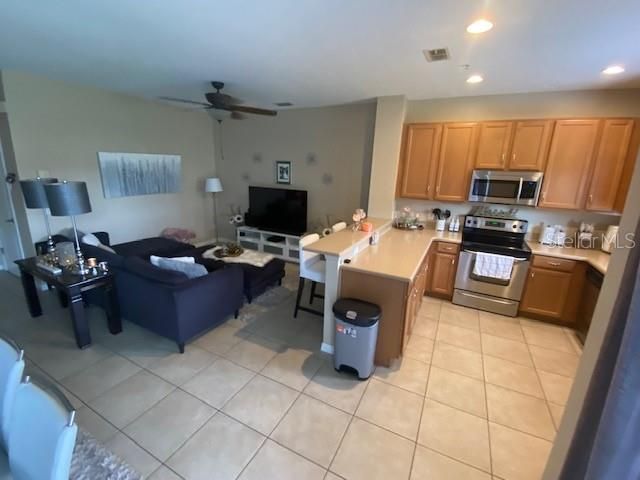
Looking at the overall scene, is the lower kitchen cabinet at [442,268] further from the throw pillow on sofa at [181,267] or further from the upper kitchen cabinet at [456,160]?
the throw pillow on sofa at [181,267]

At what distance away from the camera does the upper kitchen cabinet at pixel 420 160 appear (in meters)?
3.79

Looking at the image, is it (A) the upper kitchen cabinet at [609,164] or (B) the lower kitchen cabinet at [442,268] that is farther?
(B) the lower kitchen cabinet at [442,268]

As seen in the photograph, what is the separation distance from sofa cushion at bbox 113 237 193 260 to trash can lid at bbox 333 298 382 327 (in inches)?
121

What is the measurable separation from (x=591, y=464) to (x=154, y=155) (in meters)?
5.96

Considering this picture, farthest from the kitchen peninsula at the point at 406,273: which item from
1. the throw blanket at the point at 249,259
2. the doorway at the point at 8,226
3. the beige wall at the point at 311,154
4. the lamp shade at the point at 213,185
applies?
the doorway at the point at 8,226

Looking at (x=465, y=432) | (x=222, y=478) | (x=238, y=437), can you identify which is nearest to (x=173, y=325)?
(x=238, y=437)

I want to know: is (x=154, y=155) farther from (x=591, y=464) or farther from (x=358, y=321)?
(x=591, y=464)

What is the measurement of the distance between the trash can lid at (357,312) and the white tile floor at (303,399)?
0.59 metres

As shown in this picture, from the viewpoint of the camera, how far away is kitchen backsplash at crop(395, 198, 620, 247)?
3473mm

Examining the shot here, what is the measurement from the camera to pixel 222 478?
1660 mm

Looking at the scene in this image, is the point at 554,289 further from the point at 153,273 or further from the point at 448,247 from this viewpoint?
the point at 153,273

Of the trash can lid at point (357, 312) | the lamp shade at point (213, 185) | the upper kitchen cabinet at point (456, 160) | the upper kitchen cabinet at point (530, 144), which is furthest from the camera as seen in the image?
the lamp shade at point (213, 185)

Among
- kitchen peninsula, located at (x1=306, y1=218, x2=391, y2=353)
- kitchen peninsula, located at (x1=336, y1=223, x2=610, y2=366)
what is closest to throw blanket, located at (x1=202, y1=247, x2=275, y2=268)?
kitchen peninsula, located at (x1=306, y1=218, x2=391, y2=353)

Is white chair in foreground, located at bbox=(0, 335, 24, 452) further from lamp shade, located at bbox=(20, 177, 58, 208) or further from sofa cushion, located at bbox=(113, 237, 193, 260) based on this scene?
sofa cushion, located at bbox=(113, 237, 193, 260)
